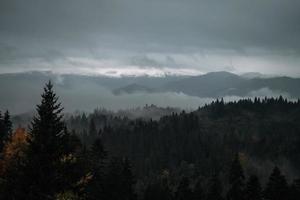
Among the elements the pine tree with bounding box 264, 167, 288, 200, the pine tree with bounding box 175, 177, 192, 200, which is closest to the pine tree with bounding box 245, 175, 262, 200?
the pine tree with bounding box 264, 167, 288, 200

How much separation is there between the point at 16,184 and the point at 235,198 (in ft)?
106

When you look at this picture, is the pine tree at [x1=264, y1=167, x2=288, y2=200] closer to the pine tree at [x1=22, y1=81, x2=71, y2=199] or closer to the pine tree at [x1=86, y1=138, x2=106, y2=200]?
the pine tree at [x1=86, y1=138, x2=106, y2=200]

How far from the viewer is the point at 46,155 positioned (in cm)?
2675

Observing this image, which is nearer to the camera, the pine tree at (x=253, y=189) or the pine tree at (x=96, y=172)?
the pine tree at (x=253, y=189)

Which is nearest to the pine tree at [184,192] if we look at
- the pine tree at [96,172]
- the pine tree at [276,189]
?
the pine tree at [276,189]

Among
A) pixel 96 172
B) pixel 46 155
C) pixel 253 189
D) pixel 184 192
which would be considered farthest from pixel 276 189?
pixel 46 155

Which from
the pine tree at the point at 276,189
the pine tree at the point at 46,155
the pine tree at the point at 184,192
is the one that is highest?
the pine tree at the point at 46,155

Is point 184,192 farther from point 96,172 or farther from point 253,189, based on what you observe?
point 253,189

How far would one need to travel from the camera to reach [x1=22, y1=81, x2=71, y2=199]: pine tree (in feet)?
86.3

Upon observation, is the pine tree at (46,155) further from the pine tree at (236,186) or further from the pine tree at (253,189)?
the pine tree at (236,186)

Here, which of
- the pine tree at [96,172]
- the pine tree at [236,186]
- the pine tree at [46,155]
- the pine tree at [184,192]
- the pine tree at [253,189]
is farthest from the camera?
the pine tree at [184,192]

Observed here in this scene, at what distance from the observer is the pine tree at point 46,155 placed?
2630 centimetres

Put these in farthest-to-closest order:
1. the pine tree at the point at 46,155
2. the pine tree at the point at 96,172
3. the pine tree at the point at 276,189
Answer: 1. the pine tree at the point at 276,189
2. the pine tree at the point at 96,172
3. the pine tree at the point at 46,155

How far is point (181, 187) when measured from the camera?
8588 centimetres
